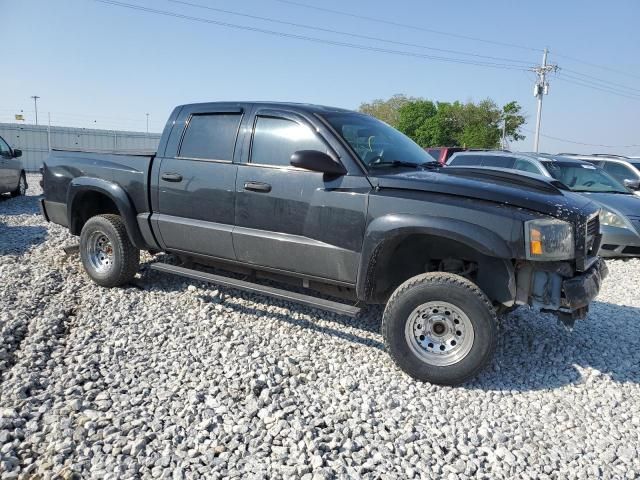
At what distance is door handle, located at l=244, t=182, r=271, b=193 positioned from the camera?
4.25 metres

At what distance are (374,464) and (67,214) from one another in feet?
15.2

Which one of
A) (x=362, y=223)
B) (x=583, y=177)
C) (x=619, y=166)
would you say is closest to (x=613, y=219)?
(x=583, y=177)

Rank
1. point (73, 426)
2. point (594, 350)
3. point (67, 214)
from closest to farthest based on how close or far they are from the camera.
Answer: point (73, 426)
point (594, 350)
point (67, 214)

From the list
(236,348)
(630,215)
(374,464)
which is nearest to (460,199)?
(374,464)

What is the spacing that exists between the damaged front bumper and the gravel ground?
27.6 inches

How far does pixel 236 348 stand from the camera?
4.08 metres

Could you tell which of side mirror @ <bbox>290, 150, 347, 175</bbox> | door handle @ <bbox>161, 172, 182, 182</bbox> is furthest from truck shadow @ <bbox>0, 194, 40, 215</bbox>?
side mirror @ <bbox>290, 150, 347, 175</bbox>

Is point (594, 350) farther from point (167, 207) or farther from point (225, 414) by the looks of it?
point (167, 207)

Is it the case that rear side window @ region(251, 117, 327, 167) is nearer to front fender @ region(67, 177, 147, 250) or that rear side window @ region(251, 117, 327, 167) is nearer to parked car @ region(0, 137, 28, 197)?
front fender @ region(67, 177, 147, 250)

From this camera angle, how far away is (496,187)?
12.0 feet

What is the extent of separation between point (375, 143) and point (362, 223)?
3.20ft

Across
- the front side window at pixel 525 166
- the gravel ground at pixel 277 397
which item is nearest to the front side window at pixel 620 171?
the front side window at pixel 525 166

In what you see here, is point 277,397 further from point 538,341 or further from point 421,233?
point 538,341

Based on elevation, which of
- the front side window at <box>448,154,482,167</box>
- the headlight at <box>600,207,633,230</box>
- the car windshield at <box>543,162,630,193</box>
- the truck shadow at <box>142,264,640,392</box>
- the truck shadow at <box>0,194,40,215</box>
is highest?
the front side window at <box>448,154,482,167</box>
